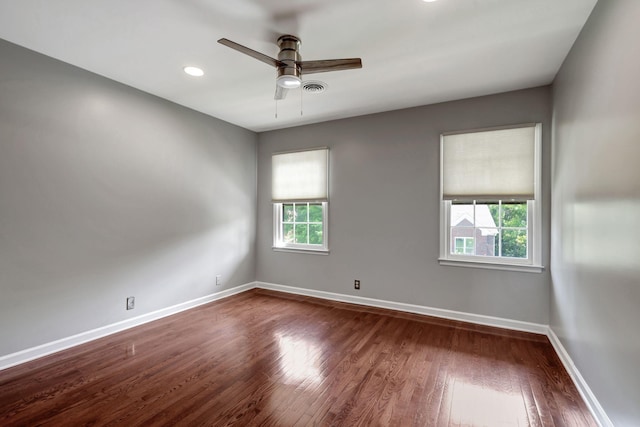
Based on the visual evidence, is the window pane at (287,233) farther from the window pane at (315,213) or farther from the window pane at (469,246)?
the window pane at (469,246)

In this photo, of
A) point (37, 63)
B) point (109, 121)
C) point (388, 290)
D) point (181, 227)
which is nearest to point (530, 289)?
point (388, 290)

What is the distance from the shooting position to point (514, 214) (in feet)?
10.7

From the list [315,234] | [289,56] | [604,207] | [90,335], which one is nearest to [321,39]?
[289,56]

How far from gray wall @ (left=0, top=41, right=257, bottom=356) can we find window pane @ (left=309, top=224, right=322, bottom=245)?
132 centimetres

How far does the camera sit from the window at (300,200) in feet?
14.4

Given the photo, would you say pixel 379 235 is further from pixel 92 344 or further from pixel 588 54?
pixel 92 344

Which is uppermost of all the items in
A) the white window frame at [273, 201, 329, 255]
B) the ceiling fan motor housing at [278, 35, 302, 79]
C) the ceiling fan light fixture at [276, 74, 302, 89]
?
the ceiling fan motor housing at [278, 35, 302, 79]

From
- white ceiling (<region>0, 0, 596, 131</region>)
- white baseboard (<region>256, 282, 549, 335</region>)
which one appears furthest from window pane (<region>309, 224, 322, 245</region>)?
A: white ceiling (<region>0, 0, 596, 131</region>)

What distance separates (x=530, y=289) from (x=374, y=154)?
2318 millimetres

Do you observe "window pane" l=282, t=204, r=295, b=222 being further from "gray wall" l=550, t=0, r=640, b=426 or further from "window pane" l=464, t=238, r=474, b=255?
"gray wall" l=550, t=0, r=640, b=426

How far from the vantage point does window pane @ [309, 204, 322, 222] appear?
450 centimetres

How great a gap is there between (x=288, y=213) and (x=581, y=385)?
3.80 metres

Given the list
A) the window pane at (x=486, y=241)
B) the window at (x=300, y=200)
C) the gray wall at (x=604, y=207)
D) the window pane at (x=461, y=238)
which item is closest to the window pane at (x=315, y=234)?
the window at (x=300, y=200)

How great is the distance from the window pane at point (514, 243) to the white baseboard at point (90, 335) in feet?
12.3
